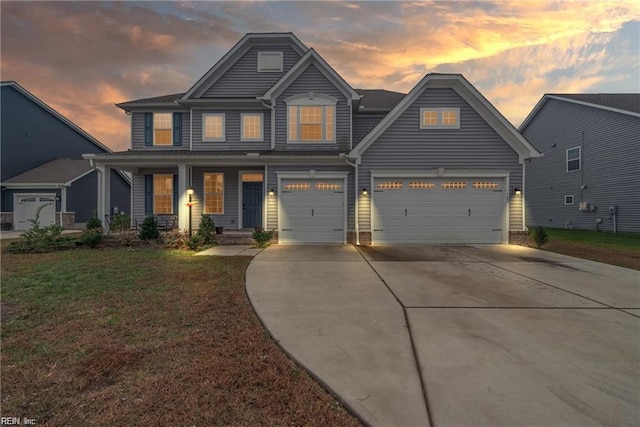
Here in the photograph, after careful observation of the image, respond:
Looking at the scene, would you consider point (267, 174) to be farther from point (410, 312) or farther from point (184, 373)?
point (184, 373)

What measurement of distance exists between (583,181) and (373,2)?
57.3ft

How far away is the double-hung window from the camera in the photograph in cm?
1381

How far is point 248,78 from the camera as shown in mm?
13984

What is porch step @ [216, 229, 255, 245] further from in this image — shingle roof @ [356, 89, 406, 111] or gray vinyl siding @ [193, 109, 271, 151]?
shingle roof @ [356, 89, 406, 111]

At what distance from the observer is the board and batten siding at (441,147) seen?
11.7 m

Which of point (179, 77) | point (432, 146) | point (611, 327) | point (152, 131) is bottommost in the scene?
point (611, 327)

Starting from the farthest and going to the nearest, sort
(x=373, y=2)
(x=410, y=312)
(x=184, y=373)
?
(x=373, y=2) → (x=410, y=312) → (x=184, y=373)

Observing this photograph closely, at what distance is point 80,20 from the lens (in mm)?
11781

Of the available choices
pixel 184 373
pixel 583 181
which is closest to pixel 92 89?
pixel 184 373

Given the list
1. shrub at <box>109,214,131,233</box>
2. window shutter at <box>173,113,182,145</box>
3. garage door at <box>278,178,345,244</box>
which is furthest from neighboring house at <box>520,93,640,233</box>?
shrub at <box>109,214,131,233</box>

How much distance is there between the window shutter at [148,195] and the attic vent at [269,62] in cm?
765

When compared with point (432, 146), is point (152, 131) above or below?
above

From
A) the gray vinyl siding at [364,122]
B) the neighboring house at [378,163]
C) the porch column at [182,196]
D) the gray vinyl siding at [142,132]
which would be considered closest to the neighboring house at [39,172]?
the gray vinyl siding at [142,132]

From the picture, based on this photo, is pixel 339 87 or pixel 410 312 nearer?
pixel 410 312
